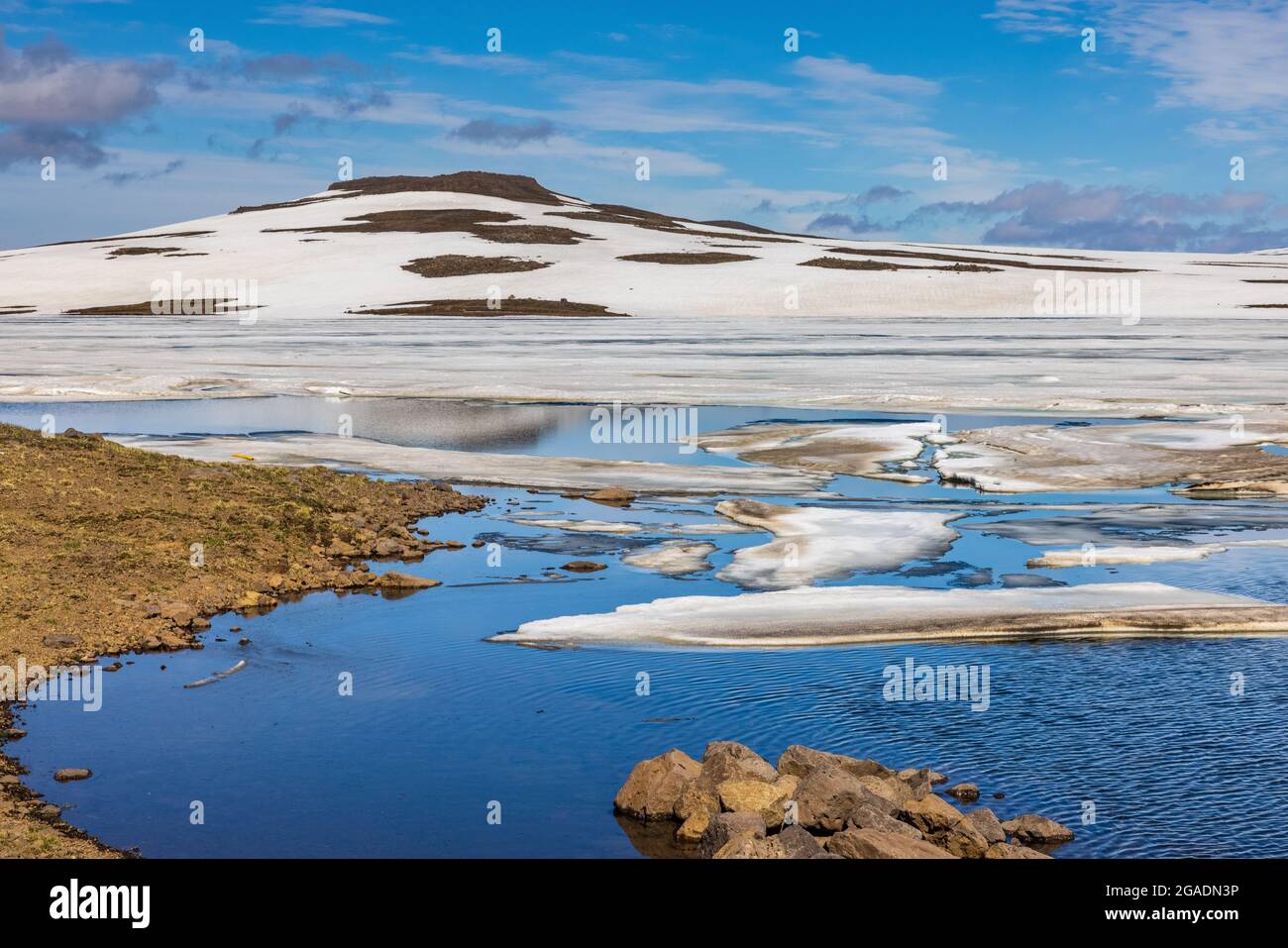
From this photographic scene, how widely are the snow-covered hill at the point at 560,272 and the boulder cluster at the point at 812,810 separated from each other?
8088cm

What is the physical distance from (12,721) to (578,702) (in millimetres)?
5076

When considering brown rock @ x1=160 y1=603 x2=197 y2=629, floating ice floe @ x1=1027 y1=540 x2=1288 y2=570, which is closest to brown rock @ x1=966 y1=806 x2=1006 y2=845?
floating ice floe @ x1=1027 y1=540 x2=1288 y2=570

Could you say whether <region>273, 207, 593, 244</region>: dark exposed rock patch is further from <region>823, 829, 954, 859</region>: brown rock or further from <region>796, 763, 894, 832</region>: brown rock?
<region>823, 829, 954, 859</region>: brown rock

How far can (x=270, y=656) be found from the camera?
15.1 m

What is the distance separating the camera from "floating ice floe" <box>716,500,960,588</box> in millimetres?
18422

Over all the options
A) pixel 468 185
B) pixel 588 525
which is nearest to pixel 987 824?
pixel 588 525

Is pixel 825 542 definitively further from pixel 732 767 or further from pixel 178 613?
pixel 732 767

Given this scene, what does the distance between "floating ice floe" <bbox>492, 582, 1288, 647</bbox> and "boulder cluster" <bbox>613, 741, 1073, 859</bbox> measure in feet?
13.7

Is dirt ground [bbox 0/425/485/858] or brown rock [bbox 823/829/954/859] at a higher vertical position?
dirt ground [bbox 0/425/485/858]

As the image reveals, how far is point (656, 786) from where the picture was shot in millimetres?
10688

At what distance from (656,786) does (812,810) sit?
1222 mm

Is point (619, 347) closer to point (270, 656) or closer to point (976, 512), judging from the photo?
point (976, 512)

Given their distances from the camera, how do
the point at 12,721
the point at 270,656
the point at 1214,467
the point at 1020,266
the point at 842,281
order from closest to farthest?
the point at 12,721, the point at 270,656, the point at 1214,467, the point at 842,281, the point at 1020,266
